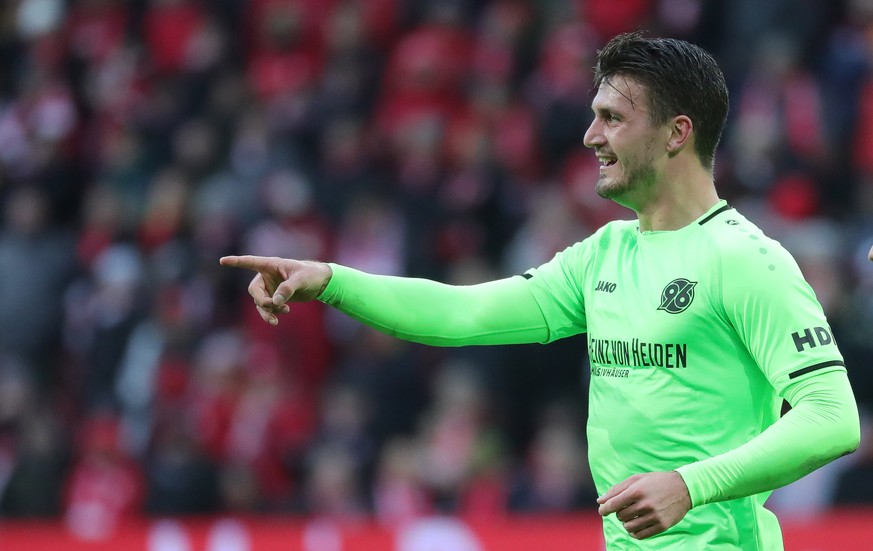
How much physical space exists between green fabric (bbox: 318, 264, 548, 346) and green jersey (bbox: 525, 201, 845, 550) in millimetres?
335

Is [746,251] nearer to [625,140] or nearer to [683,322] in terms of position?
[683,322]

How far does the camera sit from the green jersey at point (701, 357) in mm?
3285

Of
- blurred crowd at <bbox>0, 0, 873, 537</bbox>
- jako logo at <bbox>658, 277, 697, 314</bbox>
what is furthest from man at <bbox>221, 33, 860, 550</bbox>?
blurred crowd at <bbox>0, 0, 873, 537</bbox>

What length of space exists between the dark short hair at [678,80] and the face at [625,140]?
3cm

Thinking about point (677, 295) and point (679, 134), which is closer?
point (677, 295)

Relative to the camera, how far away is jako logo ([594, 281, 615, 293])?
3701 millimetres

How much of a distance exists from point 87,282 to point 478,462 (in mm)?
3711

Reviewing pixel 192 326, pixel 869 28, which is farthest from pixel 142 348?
pixel 869 28

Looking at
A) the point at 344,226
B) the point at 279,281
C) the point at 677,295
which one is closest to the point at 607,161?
the point at 677,295

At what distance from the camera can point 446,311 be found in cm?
394

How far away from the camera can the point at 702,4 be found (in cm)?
1015

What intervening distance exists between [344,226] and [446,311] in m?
5.82

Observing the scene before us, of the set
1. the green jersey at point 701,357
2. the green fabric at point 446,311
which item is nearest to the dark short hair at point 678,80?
the green jersey at point 701,357

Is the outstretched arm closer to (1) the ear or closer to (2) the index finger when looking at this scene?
(2) the index finger
